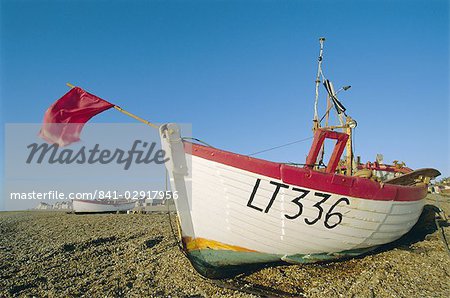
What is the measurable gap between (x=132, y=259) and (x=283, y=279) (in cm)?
437

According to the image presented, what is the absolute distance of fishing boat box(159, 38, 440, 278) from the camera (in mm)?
6055

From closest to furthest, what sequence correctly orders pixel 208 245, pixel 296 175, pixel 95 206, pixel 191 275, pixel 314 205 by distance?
pixel 296 175, pixel 314 205, pixel 208 245, pixel 191 275, pixel 95 206

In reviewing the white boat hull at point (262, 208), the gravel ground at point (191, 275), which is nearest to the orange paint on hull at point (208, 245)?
the white boat hull at point (262, 208)

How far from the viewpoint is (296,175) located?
6.05 metres

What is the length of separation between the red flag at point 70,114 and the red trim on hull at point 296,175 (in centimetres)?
270

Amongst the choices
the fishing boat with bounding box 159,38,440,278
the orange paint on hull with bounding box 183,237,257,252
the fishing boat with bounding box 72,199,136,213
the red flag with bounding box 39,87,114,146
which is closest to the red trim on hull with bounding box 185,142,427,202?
the fishing boat with bounding box 159,38,440,278

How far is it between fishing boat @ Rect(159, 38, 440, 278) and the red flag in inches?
78.7

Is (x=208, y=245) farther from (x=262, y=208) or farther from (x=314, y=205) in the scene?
(x=314, y=205)

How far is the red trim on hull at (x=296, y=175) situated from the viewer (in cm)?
600

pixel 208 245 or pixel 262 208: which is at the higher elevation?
pixel 262 208

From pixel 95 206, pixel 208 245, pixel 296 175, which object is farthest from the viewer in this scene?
pixel 95 206

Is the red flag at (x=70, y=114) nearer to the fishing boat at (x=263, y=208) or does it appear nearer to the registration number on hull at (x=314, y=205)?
the fishing boat at (x=263, y=208)

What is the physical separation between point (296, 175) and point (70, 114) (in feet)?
17.9

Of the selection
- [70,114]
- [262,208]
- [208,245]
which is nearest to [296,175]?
[262,208]
